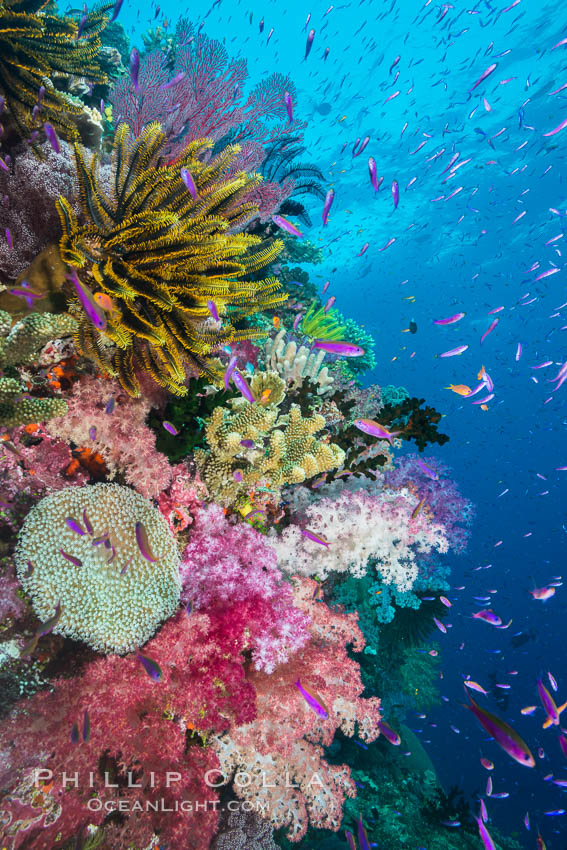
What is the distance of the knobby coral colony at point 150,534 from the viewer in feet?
9.67

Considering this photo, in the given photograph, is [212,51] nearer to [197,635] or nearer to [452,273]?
[197,635]

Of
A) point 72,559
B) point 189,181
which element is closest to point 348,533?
point 72,559

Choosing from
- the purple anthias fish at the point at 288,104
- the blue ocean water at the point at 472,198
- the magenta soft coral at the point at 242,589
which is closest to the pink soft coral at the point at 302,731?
the magenta soft coral at the point at 242,589

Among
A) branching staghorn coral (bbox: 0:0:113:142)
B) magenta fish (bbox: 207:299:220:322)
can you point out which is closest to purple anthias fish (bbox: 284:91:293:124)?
branching staghorn coral (bbox: 0:0:113:142)

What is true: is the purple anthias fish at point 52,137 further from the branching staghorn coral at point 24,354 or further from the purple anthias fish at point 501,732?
the purple anthias fish at point 501,732

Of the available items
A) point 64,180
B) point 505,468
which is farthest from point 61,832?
point 505,468

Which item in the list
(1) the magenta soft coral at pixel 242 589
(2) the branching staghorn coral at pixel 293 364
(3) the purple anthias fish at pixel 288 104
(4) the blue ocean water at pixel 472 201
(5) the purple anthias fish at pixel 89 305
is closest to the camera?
(5) the purple anthias fish at pixel 89 305

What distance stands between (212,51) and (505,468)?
8004cm

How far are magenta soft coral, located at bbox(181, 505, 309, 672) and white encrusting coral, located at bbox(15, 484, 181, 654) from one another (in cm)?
40

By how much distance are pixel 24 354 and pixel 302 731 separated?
4.45 meters

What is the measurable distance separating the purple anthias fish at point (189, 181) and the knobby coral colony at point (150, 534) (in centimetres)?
1

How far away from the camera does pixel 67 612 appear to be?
3.11m

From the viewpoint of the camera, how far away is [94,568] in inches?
124

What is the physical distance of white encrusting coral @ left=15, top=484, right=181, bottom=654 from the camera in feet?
10.1
